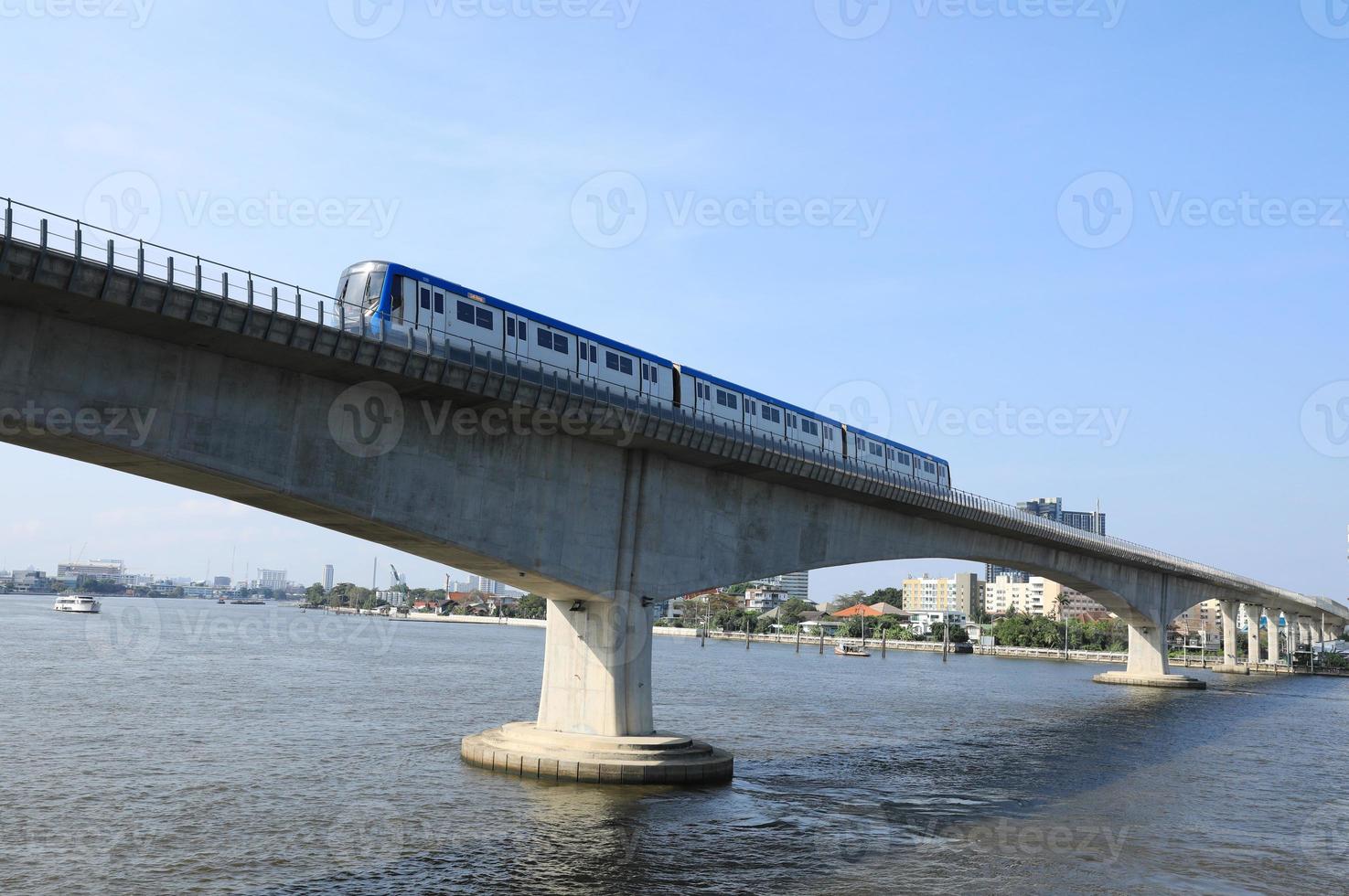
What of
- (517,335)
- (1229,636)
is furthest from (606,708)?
(1229,636)

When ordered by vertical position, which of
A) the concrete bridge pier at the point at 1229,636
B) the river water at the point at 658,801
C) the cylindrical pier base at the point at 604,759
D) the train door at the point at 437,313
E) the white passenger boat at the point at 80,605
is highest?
the train door at the point at 437,313

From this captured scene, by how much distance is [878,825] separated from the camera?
30125 millimetres

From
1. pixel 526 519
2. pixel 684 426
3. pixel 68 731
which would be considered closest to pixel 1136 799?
pixel 684 426

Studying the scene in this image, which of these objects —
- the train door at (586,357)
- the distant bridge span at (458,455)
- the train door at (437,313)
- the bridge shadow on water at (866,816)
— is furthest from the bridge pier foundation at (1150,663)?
the train door at (437,313)

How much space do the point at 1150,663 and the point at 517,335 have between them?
82453 millimetres

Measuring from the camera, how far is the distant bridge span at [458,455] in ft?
71.4

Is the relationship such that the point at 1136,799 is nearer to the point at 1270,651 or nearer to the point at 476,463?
the point at 476,463

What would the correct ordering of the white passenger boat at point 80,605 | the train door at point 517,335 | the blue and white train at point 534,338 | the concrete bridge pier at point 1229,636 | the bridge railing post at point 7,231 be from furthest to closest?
1. the white passenger boat at point 80,605
2. the concrete bridge pier at point 1229,636
3. the train door at point 517,335
4. the blue and white train at point 534,338
5. the bridge railing post at point 7,231

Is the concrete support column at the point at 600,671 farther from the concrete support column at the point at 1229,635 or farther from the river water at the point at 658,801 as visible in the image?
the concrete support column at the point at 1229,635

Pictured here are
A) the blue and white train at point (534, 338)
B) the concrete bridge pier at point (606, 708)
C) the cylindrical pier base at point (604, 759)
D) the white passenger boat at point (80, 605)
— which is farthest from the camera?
the white passenger boat at point (80, 605)

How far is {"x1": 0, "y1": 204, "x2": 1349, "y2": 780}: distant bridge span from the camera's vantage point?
21.8m

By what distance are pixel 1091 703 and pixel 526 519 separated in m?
57.3

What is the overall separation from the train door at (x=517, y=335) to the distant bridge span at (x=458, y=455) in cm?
82

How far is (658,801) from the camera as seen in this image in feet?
103
